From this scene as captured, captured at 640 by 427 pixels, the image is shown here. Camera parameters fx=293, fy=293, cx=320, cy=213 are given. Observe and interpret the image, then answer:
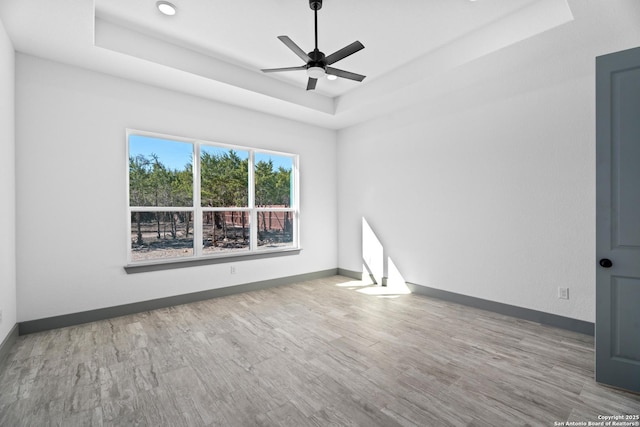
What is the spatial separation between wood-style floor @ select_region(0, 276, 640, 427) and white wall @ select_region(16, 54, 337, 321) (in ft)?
1.53

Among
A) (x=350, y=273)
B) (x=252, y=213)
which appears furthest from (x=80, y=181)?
(x=350, y=273)

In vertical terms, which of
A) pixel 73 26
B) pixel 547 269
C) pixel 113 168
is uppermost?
pixel 73 26

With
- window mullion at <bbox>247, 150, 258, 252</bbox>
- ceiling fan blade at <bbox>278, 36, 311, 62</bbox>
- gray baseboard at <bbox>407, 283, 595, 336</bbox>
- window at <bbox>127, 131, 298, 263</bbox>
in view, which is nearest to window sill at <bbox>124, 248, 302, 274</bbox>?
window at <bbox>127, 131, 298, 263</bbox>

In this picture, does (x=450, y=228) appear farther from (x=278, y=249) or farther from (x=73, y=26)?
(x=73, y=26)

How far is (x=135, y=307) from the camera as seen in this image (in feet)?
12.3

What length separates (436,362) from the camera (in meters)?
2.52

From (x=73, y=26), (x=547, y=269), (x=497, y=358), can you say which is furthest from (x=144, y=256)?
(x=547, y=269)

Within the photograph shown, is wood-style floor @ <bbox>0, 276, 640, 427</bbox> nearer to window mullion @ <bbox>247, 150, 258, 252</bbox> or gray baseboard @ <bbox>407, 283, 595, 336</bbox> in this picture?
gray baseboard @ <bbox>407, 283, 595, 336</bbox>

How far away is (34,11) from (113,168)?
1617mm

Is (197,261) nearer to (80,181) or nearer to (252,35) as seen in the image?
(80,181)

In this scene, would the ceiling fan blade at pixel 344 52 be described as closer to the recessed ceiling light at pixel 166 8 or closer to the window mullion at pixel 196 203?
the recessed ceiling light at pixel 166 8

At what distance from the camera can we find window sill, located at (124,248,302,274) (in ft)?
12.4

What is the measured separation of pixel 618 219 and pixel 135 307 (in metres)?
4.96

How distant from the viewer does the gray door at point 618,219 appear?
2.08m
